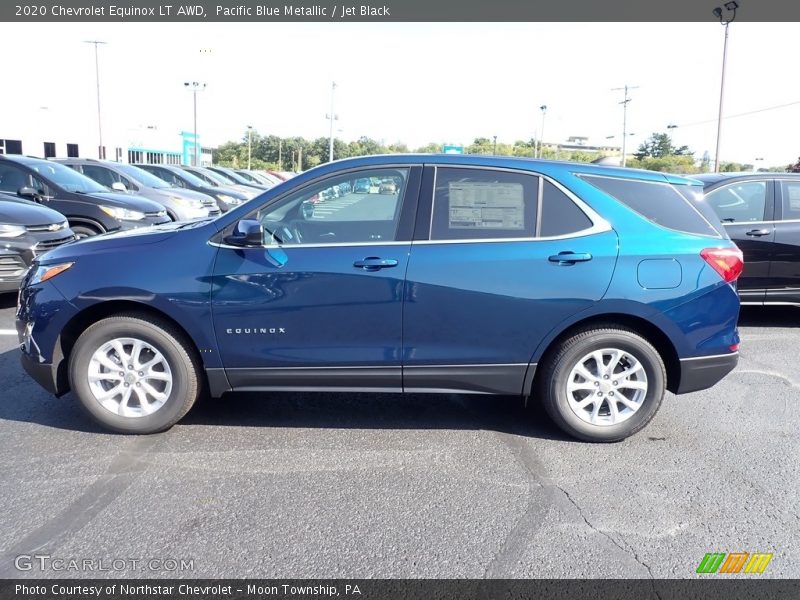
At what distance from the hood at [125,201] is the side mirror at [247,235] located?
24.4 feet

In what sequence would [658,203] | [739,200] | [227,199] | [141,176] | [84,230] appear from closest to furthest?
1. [658,203]
2. [739,200]
3. [84,230]
4. [141,176]
5. [227,199]

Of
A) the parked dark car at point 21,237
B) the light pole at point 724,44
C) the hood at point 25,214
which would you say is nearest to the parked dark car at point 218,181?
the hood at point 25,214

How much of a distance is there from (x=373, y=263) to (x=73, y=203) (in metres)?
8.03

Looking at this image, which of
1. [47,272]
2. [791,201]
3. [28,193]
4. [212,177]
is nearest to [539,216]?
[47,272]

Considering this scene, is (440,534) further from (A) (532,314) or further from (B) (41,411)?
(B) (41,411)

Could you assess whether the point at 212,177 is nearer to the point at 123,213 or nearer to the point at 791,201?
the point at 123,213

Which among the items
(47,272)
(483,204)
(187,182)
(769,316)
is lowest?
(769,316)

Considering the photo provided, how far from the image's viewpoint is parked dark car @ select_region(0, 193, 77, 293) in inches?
291

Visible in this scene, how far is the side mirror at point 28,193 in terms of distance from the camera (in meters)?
9.59

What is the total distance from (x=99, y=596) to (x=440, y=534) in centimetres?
148

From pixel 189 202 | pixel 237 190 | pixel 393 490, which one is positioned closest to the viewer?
pixel 393 490

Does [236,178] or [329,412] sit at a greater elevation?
[236,178]

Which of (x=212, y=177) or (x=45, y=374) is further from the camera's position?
(x=212, y=177)

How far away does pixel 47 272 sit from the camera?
13.7ft
